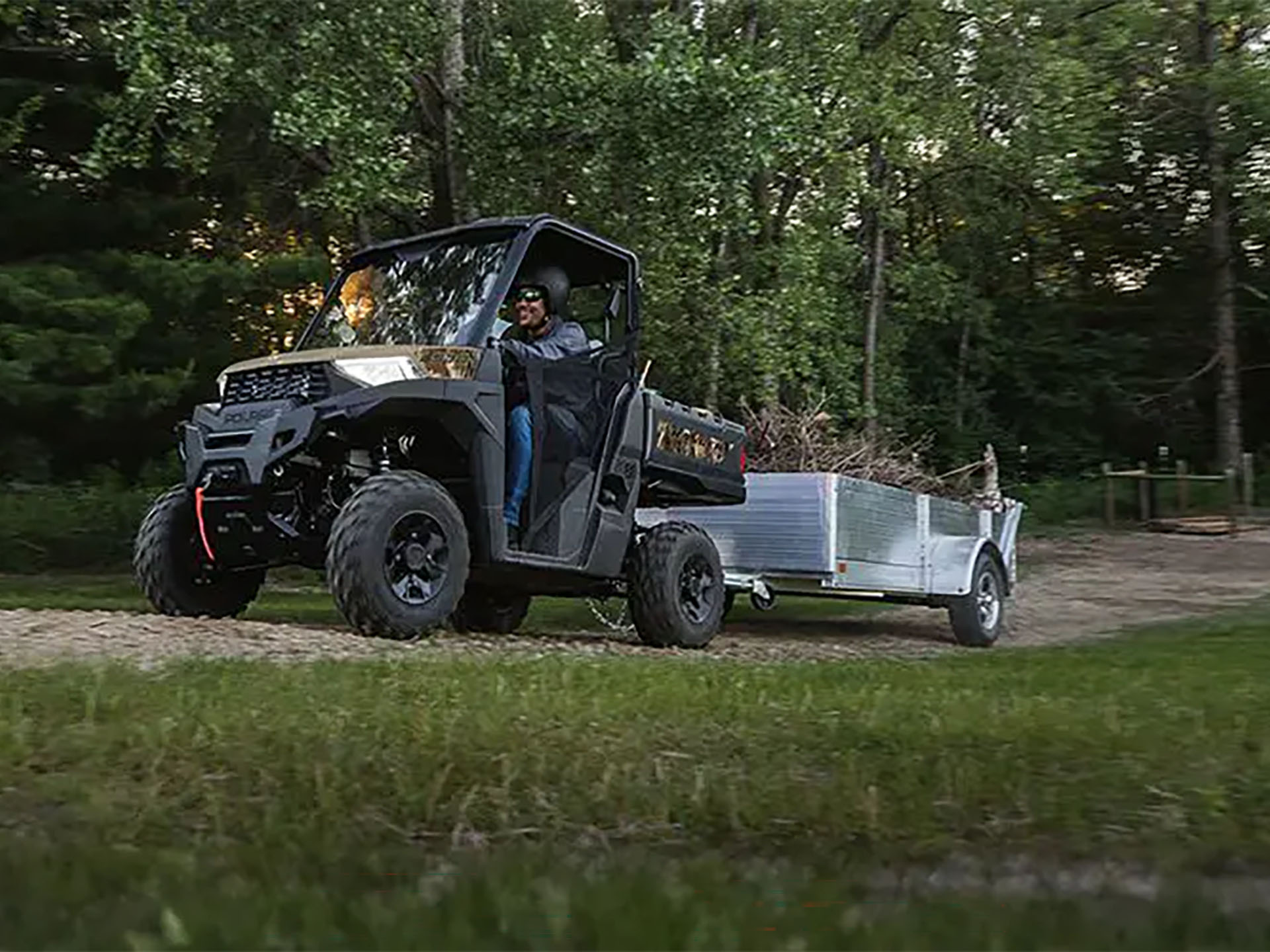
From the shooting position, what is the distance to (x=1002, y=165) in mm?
28531

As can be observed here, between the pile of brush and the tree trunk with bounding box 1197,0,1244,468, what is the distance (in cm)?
1900

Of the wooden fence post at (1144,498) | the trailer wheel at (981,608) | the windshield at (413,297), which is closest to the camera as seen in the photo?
the windshield at (413,297)

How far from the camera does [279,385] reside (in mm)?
8586

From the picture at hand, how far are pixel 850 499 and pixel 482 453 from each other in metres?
4.42

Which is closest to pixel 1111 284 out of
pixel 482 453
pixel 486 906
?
pixel 482 453

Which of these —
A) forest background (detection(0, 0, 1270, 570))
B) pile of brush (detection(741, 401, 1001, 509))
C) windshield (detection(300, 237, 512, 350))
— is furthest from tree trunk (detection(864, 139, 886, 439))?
windshield (detection(300, 237, 512, 350))

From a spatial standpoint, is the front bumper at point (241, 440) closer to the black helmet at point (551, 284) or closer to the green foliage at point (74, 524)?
the black helmet at point (551, 284)

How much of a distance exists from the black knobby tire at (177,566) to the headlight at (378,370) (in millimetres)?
1543

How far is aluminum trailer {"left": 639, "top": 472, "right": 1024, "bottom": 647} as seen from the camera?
1205cm

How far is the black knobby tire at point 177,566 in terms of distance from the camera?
366 inches

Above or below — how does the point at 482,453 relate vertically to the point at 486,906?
above

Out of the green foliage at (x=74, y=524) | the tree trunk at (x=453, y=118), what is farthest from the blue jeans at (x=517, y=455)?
the green foliage at (x=74, y=524)

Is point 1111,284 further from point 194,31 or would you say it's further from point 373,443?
point 373,443

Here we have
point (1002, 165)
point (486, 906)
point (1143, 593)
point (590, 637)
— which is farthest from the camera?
point (1002, 165)
